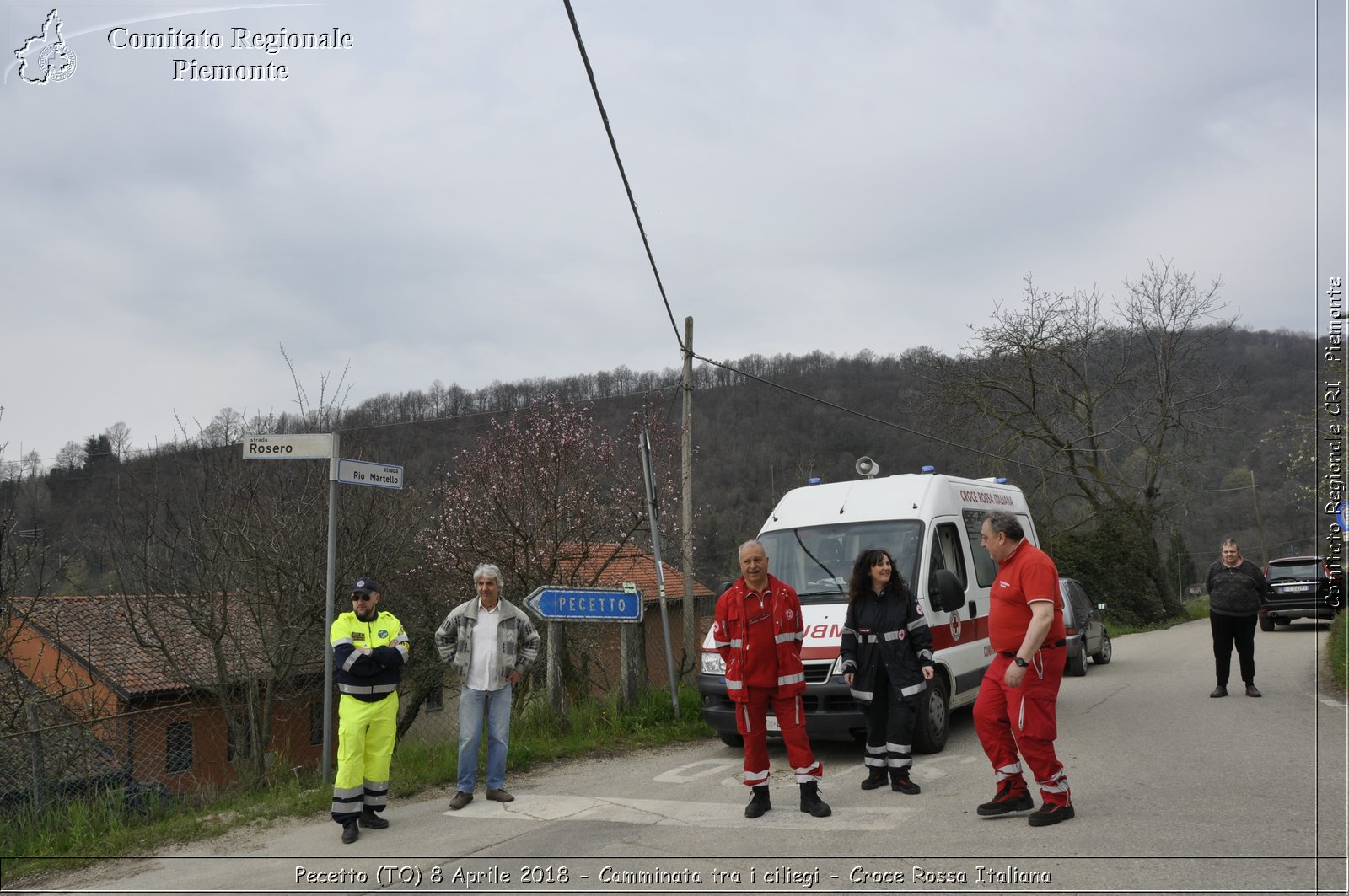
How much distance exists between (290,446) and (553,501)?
19.8 ft

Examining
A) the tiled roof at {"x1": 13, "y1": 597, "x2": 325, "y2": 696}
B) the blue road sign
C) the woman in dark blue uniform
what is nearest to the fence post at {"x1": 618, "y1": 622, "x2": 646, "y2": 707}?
the blue road sign

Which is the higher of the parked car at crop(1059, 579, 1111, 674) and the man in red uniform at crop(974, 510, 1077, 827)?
the man in red uniform at crop(974, 510, 1077, 827)

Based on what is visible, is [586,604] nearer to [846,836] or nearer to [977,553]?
[977,553]

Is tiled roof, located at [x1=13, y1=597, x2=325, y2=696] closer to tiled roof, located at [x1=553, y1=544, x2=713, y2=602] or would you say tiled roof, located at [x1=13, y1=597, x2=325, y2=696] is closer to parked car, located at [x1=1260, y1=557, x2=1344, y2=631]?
tiled roof, located at [x1=553, y1=544, x2=713, y2=602]

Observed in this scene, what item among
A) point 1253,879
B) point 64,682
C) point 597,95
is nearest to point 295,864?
point 1253,879

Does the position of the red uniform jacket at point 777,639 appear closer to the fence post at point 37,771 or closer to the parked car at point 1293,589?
the fence post at point 37,771

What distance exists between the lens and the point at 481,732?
723 centimetres

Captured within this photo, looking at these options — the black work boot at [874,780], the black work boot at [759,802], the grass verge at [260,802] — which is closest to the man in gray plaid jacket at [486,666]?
the grass verge at [260,802]

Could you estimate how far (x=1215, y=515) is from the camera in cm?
4172

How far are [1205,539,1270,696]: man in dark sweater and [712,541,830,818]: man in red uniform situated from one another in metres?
6.62

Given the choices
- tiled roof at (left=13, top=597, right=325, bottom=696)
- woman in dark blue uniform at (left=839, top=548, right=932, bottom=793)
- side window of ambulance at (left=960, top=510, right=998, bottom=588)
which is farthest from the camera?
tiled roof at (left=13, top=597, right=325, bottom=696)

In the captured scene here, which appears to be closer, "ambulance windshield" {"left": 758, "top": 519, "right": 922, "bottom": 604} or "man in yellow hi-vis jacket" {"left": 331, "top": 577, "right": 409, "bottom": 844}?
"man in yellow hi-vis jacket" {"left": 331, "top": 577, "right": 409, "bottom": 844}

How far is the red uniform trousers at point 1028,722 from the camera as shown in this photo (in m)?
5.71

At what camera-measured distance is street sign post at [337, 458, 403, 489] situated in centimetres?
826
